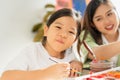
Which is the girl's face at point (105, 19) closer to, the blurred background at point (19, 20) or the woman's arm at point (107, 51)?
the woman's arm at point (107, 51)

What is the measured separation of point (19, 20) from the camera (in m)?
1.39

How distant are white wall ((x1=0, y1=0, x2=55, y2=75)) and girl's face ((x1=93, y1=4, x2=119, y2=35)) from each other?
1.84ft

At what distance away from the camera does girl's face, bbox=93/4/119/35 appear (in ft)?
2.96

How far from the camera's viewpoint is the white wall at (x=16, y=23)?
130 cm

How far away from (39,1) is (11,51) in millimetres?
346

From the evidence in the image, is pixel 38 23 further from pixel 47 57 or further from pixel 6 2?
pixel 47 57

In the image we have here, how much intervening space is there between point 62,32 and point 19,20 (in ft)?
2.55

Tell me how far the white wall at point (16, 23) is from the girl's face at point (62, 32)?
65 cm

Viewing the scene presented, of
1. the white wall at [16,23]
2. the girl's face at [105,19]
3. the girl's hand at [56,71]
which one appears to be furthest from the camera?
the white wall at [16,23]

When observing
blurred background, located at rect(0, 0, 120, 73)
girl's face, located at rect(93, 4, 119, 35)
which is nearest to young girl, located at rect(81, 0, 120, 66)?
girl's face, located at rect(93, 4, 119, 35)

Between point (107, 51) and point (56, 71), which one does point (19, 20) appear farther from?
point (56, 71)

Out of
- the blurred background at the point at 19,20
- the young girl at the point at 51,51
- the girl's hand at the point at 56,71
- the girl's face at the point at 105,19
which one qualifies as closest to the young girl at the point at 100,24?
the girl's face at the point at 105,19

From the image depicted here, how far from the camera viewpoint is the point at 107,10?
909 mm

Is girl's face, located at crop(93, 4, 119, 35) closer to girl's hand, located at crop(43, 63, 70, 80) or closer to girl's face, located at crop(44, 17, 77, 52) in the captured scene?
girl's face, located at crop(44, 17, 77, 52)
